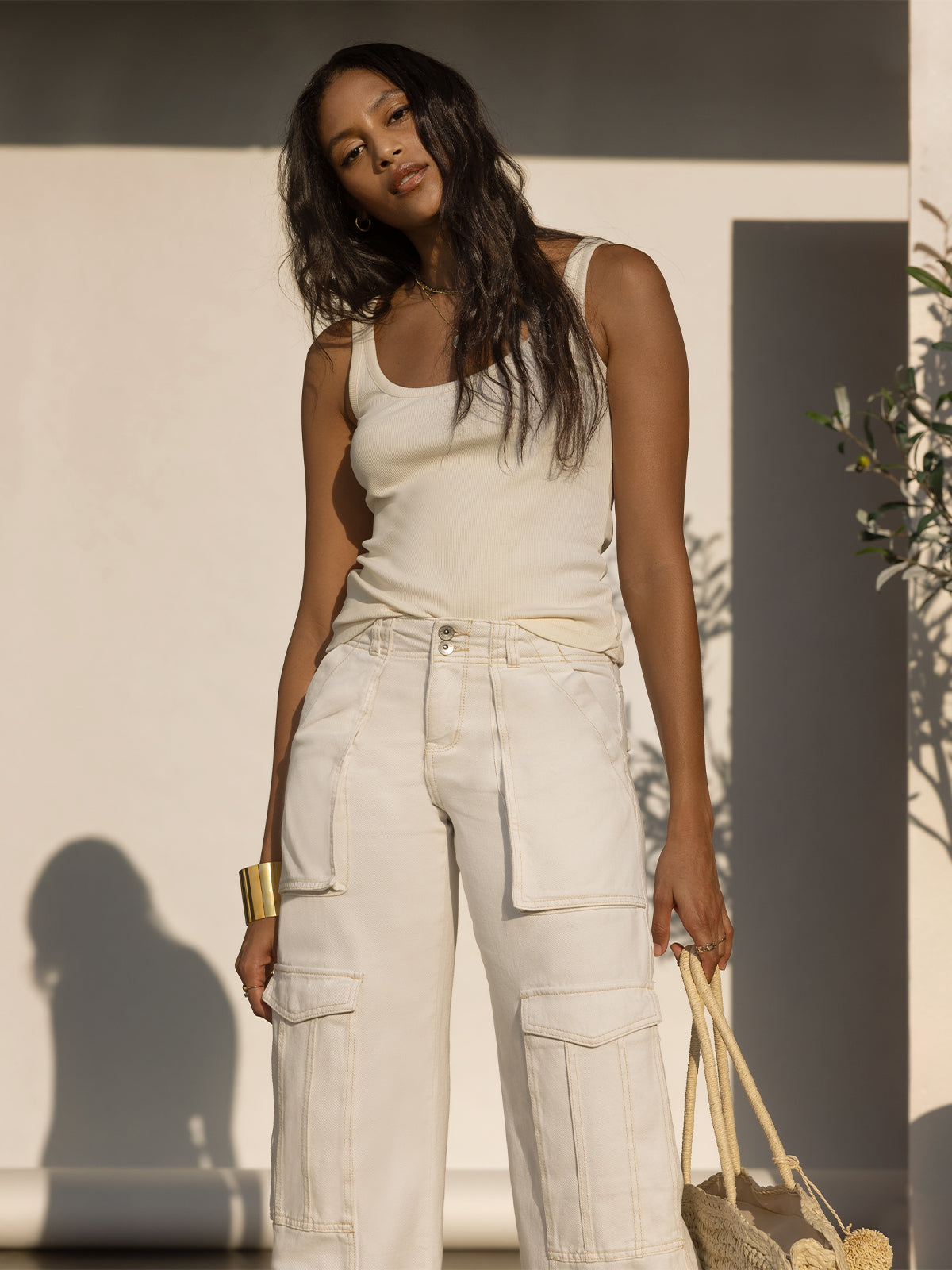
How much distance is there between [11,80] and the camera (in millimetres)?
3393

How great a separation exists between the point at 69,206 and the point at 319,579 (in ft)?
7.11

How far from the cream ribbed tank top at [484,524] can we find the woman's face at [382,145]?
0.72 feet

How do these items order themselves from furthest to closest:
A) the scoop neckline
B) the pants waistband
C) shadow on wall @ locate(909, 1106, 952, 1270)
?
shadow on wall @ locate(909, 1106, 952, 1270) → the scoop neckline → the pants waistband

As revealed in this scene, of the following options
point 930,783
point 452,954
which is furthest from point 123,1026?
point 452,954

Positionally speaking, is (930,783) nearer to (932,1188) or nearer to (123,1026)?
(932,1188)

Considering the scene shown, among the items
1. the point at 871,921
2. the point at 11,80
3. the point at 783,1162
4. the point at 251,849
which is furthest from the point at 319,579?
the point at 11,80

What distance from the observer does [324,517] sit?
5.59 ft

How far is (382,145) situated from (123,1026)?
8.03 ft

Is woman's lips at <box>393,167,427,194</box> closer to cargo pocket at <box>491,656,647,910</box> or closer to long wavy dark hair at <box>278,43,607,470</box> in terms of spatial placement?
long wavy dark hair at <box>278,43,607,470</box>

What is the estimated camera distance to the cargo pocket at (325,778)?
138cm

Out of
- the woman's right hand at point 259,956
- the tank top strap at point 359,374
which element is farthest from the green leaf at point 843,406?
the woman's right hand at point 259,956

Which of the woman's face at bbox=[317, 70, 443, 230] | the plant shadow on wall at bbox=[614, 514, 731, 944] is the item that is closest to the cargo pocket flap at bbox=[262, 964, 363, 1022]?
the woman's face at bbox=[317, 70, 443, 230]

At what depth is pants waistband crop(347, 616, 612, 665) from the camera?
1392 mm

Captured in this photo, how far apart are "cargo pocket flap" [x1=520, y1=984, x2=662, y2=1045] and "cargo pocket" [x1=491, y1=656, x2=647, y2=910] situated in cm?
9
